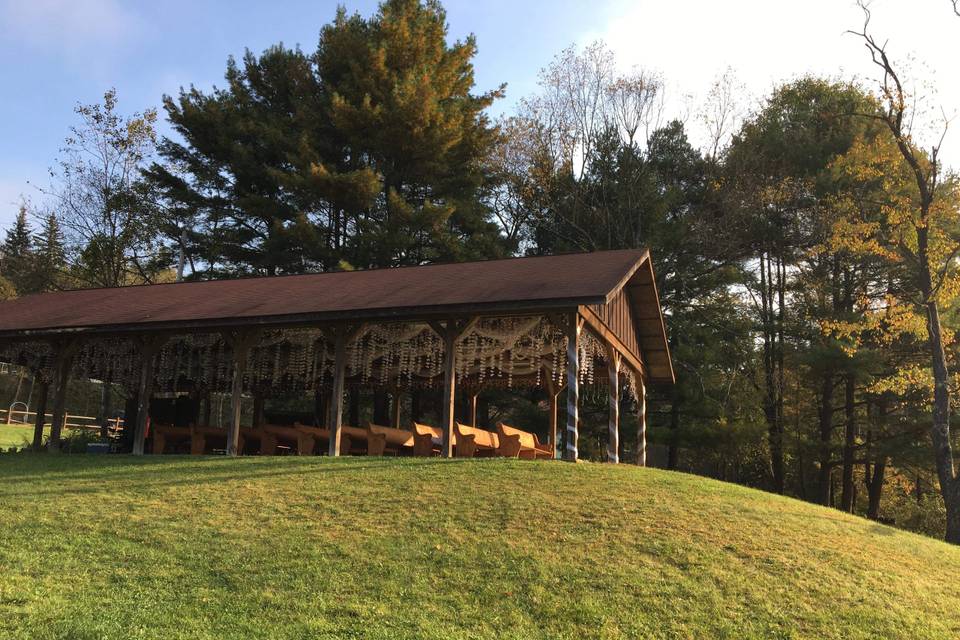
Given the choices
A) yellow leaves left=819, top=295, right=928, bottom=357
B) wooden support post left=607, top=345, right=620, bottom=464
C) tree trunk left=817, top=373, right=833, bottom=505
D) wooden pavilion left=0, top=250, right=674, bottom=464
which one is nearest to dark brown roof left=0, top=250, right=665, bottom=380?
wooden pavilion left=0, top=250, right=674, bottom=464

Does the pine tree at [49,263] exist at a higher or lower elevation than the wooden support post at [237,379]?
higher

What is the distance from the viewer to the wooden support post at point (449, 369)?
1291 centimetres

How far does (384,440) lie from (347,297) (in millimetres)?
2752

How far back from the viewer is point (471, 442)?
1352 centimetres

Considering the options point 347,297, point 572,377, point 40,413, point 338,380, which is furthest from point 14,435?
point 572,377

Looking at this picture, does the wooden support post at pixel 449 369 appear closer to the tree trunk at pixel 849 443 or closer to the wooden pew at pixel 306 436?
the wooden pew at pixel 306 436

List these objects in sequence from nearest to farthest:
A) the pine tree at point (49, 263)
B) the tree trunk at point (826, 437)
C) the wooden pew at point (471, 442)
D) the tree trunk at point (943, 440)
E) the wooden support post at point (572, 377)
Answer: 1. the wooden support post at point (572, 377)
2. the wooden pew at point (471, 442)
3. the tree trunk at point (943, 440)
4. the tree trunk at point (826, 437)
5. the pine tree at point (49, 263)

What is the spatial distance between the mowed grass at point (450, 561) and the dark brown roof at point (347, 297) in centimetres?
288

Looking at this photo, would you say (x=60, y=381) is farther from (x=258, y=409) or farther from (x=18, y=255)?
(x=18, y=255)

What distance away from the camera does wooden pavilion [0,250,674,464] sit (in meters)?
13.1

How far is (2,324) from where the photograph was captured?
55.3 ft

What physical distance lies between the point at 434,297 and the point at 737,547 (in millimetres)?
6767

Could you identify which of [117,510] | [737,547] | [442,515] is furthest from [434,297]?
[737,547]

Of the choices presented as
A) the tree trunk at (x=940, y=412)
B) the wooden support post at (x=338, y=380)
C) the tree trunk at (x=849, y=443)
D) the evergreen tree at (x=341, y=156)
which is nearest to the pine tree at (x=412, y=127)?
the evergreen tree at (x=341, y=156)
